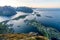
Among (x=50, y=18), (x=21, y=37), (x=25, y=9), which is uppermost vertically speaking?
(x=25, y=9)

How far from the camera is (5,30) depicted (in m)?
2.26

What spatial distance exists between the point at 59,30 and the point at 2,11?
1.01 m

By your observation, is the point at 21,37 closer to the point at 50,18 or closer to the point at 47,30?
the point at 47,30

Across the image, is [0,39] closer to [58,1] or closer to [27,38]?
[27,38]

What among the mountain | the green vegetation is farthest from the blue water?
the mountain

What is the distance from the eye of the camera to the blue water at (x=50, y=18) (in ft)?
7.30

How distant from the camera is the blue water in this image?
2.22 meters

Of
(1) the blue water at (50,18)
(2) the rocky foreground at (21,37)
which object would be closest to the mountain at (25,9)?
(1) the blue water at (50,18)

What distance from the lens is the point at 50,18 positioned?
2.27 metres

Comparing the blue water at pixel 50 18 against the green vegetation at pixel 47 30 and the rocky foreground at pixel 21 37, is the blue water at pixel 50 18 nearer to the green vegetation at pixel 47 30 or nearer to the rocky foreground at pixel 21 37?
the green vegetation at pixel 47 30

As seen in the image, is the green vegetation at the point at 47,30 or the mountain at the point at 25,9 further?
the mountain at the point at 25,9

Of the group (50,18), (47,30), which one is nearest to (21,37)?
(47,30)

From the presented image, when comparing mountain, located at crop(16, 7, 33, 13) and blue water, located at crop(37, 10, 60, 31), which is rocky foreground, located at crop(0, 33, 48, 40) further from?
A: mountain, located at crop(16, 7, 33, 13)

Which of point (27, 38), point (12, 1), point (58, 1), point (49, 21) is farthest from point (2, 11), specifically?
point (58, 1)
